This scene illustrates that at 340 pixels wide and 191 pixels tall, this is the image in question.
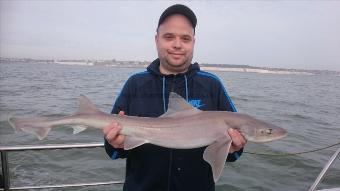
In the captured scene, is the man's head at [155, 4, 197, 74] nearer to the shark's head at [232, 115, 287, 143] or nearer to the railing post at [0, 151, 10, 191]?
the shark's head at [232, 115, 287, 143]

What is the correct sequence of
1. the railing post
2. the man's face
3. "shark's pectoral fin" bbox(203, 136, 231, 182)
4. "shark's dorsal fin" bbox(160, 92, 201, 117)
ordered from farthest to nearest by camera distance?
the railing post, the man's face, "shark's dorsal fin" bbox(160, 92, 201, 117), "shark's pectoral fin" bbox(203, 136, 231, 182)

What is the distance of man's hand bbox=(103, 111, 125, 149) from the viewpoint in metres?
3.34

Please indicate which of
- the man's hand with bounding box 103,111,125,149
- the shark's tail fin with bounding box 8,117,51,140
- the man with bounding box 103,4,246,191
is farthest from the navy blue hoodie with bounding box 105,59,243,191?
the shark's tail fin with bounding box 8,117,51,140

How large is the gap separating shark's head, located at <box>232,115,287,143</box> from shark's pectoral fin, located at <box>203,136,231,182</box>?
0.21 meters

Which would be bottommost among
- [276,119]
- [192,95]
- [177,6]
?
[276,119]

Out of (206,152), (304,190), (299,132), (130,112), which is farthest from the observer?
(299,132)

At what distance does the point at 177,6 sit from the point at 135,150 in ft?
5.18

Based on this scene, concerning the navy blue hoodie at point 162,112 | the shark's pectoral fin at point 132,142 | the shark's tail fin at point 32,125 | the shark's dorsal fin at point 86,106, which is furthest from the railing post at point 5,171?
the shark's pectoral fin at point 132,142

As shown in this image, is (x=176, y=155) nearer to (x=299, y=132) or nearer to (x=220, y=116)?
(x=220, y=116)

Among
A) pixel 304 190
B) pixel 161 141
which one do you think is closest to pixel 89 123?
pixel 161 141

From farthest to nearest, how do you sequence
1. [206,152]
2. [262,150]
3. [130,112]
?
[262,150], [130,112], [206,152]

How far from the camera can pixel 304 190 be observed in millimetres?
9547

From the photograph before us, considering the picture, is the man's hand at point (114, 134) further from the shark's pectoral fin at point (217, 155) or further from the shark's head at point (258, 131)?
the shark's head at point (258, 131)

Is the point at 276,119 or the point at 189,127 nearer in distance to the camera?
the point at 189,127
